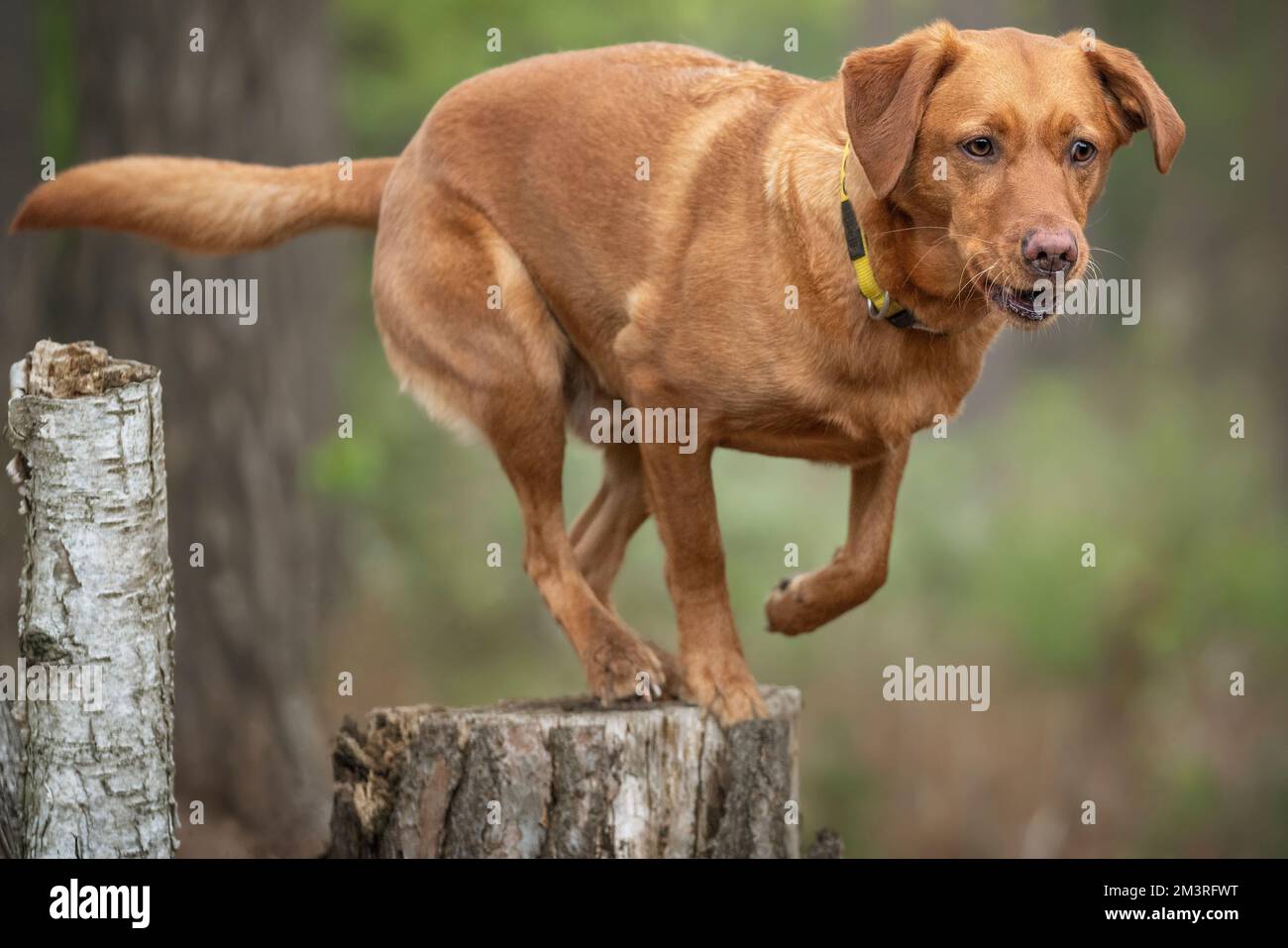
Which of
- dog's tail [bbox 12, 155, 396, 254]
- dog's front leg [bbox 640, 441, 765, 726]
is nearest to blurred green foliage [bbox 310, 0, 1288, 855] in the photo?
dog's tail [bbox 12, 155, 396, 254]

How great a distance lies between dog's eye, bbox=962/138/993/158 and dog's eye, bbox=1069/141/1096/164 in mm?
222

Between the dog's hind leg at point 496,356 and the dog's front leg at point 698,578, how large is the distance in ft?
0.79

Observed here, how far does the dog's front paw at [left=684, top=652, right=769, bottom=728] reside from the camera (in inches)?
192

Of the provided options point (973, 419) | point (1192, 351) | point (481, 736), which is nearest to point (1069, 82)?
point (481, 736)

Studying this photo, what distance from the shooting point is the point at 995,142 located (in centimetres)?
406

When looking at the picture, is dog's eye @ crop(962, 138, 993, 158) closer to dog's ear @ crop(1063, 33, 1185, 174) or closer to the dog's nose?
the dog's nose

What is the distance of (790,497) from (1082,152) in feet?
22.2

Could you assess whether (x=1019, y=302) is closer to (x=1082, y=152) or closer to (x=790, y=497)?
(x=1082, y=152)

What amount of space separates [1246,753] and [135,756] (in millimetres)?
7835

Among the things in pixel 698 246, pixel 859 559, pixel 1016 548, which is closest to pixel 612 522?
pixel 859 559

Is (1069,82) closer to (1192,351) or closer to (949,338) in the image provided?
(949,338)

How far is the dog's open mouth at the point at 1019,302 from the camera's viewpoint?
4051 millimetres

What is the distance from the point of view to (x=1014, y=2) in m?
13.8

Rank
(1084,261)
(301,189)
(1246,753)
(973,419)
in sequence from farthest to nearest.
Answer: (973,419) → (1246,753) → (301,189) → (1084,261)
